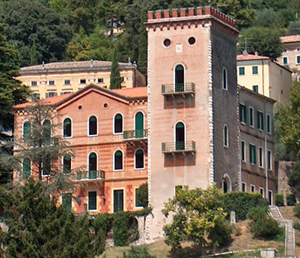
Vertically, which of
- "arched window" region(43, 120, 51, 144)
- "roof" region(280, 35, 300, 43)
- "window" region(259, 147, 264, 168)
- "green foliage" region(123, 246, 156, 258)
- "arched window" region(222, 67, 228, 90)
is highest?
"roof" region(280, 35, 300, 43)

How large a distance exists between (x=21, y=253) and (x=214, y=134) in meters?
25.3

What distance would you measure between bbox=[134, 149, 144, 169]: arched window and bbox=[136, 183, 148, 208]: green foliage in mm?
1845

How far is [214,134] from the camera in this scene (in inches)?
3430

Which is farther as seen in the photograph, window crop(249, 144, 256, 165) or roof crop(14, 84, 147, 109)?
window crop(249, 144, 256, 165)

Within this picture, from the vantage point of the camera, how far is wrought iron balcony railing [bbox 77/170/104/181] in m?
90.5

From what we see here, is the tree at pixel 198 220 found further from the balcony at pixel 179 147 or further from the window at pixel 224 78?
the window at pixel 224 78

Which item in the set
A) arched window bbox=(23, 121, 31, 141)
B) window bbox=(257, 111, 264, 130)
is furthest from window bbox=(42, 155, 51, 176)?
window bbox=(257, 111, 264, 130)

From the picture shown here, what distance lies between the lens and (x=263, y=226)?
8244cm

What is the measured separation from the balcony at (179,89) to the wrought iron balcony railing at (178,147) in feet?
9.89

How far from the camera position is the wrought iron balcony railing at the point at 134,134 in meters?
89.8

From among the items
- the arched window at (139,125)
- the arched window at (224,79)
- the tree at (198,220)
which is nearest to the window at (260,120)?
the arched window at (224,79)

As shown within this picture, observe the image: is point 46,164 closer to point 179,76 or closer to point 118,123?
point 118,123

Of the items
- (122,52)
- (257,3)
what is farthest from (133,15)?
(257,3)

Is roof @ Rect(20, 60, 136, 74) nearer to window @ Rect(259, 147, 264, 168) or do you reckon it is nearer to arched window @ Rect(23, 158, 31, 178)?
window @ Rect(259, 147, 264, 168)
